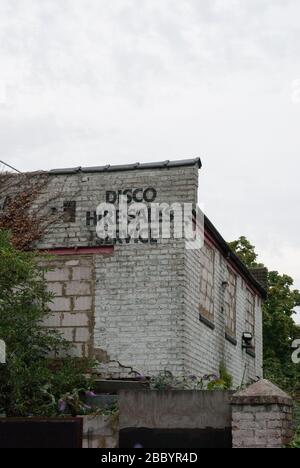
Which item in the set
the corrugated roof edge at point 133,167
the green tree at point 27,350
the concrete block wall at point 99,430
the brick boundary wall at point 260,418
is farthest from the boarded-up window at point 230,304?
the brick boundary wall at point 260,418

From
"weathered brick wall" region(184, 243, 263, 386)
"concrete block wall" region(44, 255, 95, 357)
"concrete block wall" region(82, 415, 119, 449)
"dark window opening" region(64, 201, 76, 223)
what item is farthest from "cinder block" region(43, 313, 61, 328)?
"concrete block wall" region(82, 415, 119, 449)

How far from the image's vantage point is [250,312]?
1973cm

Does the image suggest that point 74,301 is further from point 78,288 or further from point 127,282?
point 127,282

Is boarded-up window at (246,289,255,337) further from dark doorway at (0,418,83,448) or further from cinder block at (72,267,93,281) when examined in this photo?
dark doorway at (0,418,83,448)

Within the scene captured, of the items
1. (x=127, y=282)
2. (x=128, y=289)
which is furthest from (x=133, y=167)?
(x=128, y=289)

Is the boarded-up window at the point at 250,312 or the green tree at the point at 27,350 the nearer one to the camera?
the green tree at the point at 27,350

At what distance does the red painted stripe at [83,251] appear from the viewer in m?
13.6

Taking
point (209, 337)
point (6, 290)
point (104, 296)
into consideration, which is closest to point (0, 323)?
point (6, 290)

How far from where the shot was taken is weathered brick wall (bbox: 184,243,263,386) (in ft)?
43.8

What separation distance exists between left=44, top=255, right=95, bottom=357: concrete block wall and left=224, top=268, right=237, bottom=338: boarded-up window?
416 centimetres

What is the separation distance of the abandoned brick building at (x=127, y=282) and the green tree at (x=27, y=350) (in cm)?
60

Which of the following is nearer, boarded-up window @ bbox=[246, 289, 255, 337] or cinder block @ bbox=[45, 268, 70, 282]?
cinder block @ bbox=[45, 268, 70, 282]

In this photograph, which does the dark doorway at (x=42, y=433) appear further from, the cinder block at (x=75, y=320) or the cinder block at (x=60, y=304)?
the cinder block at (x=60, y=304)
